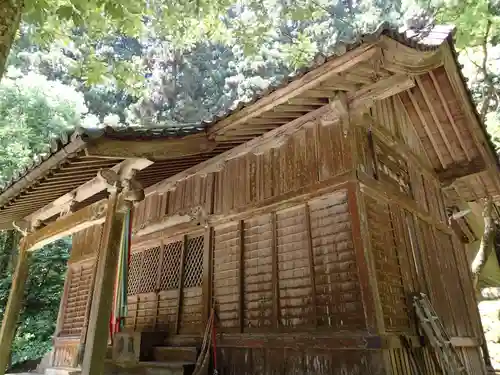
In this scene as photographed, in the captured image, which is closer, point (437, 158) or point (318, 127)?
point (318, 127)

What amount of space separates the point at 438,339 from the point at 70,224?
6.20 m

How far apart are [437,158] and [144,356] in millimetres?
7722

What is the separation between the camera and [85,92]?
29.4m

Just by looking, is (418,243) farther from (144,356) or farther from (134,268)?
(134,268)

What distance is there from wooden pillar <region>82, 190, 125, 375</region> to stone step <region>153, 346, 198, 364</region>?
1886mm

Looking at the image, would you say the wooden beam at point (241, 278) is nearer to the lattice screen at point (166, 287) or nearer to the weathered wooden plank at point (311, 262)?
the lattice screen at point (166, 287)

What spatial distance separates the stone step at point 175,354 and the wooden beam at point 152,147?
10.7 ft

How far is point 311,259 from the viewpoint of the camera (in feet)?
18.4

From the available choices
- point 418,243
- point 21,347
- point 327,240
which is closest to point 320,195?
point 327,240

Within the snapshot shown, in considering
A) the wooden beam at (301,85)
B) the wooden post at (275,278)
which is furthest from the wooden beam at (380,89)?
the wooden post at (275,278)

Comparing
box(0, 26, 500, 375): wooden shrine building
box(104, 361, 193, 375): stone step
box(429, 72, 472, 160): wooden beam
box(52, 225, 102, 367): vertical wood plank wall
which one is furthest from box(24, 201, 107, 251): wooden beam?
box(429, 72, 472, 160): wooden beam

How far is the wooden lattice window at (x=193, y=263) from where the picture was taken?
7.26 metres

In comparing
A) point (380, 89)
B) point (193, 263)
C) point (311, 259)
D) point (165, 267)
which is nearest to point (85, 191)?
point (165, 267)

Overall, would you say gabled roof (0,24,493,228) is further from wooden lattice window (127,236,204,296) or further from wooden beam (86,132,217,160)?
wooden lattice window (127,236,204,296)
